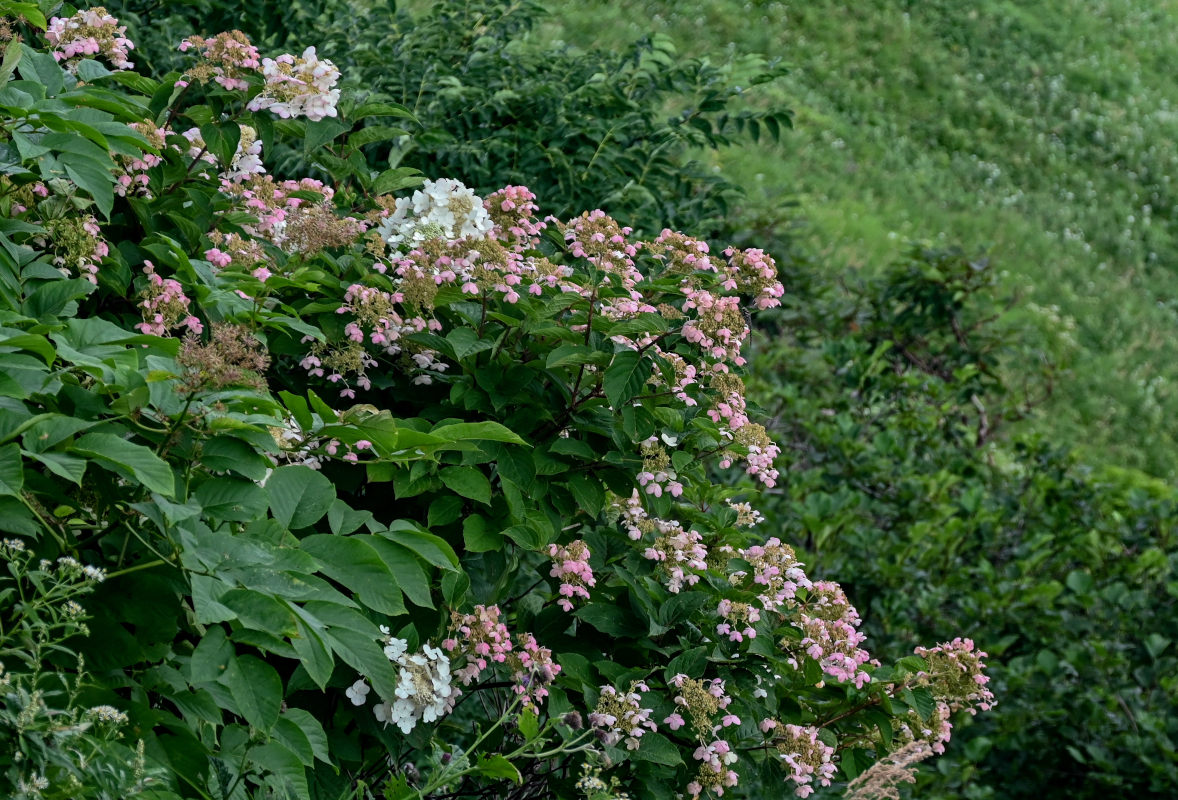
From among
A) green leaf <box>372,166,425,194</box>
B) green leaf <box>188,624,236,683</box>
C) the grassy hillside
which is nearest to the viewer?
green leaf <box>188,624,236,683</box>

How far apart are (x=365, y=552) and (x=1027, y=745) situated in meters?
3.39

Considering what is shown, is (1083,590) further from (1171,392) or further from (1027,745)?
(1171,392)

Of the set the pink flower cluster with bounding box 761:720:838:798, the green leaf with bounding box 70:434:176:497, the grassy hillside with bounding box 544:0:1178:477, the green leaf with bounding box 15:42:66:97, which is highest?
the green leaf with bounding box 15:42:66:97

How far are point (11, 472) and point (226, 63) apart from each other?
1.10 meters

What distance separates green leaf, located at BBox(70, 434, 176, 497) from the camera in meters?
1.46

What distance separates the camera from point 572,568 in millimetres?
2152

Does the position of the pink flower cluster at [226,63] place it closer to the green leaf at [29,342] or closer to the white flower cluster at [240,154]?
the white flower cluster at [240,154]

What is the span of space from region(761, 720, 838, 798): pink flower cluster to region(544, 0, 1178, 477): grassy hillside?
529 cm

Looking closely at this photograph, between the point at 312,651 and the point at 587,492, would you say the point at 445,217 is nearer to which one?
the point at 587,492

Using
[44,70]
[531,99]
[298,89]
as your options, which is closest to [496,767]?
[298,89]

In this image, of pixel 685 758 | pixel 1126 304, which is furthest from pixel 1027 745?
pixel 1126 304

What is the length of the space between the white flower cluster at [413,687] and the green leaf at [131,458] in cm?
Answer: 51

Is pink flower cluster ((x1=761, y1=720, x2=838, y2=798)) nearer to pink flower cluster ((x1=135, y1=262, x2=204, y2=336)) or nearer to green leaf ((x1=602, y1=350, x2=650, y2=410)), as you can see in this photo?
green leaf ((x1=602, y1=350, x2=650, y2=410))

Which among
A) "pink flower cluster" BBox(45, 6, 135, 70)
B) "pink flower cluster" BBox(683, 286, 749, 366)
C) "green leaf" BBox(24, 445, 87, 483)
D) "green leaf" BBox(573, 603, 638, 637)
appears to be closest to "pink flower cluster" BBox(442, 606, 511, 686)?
"green leaf" BBox(573, 603, 638, 637)
